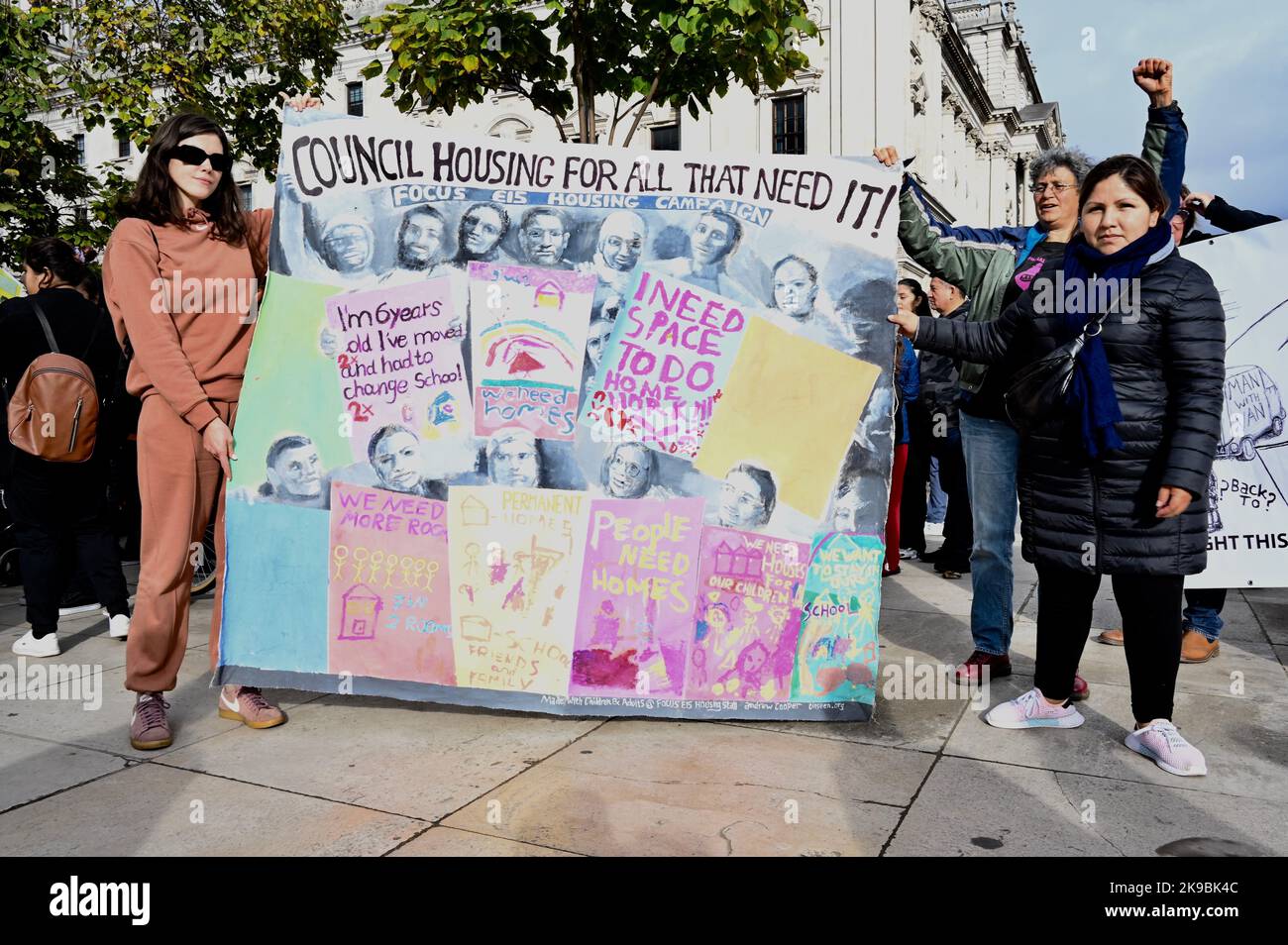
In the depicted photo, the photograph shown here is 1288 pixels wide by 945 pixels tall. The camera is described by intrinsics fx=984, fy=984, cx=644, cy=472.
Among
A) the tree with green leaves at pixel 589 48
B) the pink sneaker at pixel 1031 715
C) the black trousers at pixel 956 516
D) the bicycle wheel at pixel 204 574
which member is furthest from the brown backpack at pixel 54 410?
the black trousers at pixel 956 516

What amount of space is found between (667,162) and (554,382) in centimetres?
89

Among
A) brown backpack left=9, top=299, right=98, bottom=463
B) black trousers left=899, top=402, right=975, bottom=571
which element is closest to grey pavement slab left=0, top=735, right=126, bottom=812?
brown backpack left=9, top=299, right=98, bottom=463

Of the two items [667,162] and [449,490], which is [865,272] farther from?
[449,490]

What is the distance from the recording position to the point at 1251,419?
15.5ft

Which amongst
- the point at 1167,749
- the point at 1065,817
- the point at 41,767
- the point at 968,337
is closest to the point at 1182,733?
the point at 1167,749

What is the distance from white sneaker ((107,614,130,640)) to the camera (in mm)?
5059

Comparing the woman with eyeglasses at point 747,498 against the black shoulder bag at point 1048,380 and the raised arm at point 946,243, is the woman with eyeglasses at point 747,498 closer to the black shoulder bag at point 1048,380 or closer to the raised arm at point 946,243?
the black shoulder bag at point 1048,380

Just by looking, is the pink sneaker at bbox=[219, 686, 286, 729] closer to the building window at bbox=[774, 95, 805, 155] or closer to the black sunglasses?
the black sunglasses

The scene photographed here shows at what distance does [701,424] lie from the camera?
3.45 m

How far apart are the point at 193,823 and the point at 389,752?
680 millimetres

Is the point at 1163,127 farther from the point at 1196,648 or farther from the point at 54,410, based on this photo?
the point at 54,410

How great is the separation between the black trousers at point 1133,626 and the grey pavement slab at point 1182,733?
0.61 ft

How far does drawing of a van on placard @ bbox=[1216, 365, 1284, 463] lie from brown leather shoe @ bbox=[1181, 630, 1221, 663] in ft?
2.87
